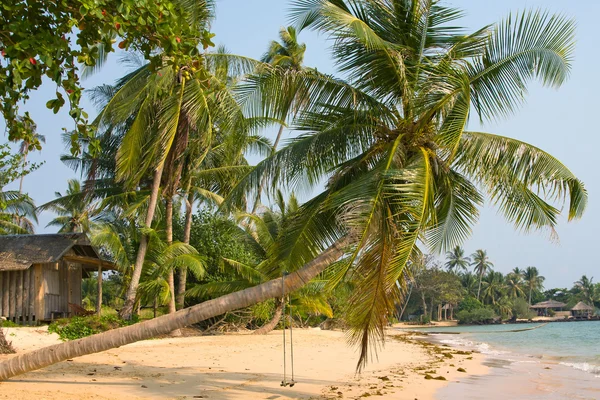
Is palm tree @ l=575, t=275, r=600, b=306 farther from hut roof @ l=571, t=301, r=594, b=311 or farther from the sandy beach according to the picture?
the sandy beach

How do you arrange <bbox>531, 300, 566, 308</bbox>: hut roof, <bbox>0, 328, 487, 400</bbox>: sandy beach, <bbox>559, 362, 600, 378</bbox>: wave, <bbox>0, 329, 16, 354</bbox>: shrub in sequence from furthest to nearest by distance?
<bbox>531, 300, 566, 308</bbox>: hut roof, <bbox>559, 362, 600, 378</bbox>: wave, <bbox>0, 329, 16, 354</bbox>: shrub, <bbox>0, 328, 487, 400</bbox>: sandy beach

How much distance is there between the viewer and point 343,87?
30.3ft

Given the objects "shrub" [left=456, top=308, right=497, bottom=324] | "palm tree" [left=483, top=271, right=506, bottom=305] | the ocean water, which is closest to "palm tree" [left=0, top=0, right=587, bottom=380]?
the ocean water

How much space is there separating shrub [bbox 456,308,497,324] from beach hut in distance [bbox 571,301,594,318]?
54.1ft

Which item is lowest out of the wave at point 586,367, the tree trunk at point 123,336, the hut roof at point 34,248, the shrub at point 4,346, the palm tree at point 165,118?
the wave at point 586,367

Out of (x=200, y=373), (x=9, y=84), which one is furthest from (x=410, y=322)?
(x=9, y=84)

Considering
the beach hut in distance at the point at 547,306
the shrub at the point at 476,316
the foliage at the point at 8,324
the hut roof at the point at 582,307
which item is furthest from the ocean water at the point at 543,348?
the beach hut in distance at the point at 547,306

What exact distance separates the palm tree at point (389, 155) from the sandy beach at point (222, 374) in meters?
0.98

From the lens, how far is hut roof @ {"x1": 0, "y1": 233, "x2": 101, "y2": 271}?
18.0 m

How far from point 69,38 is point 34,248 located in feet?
49.2

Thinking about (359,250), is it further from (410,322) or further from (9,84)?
(410,322)

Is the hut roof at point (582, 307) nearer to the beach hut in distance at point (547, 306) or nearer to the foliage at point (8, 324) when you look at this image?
the beach hut in distance at point (547, 306)

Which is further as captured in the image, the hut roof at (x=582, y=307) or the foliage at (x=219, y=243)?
the hut roof at (x=582, y=307)

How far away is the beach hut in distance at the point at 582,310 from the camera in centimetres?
8225
